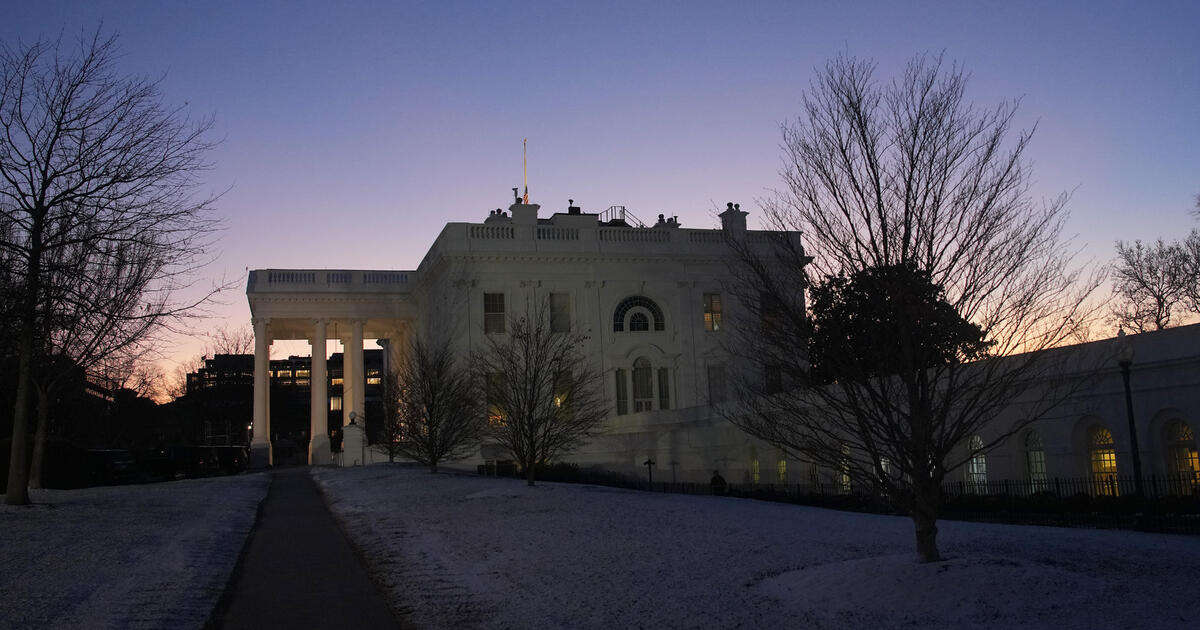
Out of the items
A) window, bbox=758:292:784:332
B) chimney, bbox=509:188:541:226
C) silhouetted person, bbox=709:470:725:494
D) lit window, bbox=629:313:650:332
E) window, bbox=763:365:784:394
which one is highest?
chimney, bbox=509:188:541:226

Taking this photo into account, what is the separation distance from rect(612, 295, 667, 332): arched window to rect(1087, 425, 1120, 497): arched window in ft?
112

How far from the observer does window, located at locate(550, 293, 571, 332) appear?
55.4m

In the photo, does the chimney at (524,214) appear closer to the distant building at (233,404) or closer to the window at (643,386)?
the window at (643,386)

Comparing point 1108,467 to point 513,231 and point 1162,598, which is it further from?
point 513,231

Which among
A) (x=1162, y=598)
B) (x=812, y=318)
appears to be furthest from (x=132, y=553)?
(x=1162, y=598)

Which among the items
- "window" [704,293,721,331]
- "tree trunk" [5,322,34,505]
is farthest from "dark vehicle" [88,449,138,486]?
"window" [704,293,721,331]

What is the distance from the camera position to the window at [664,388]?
5662cm

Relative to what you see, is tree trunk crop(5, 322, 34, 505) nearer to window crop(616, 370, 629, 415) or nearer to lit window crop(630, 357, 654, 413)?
window crop(616, 370, 629, 415)

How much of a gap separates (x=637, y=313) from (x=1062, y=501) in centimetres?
3813

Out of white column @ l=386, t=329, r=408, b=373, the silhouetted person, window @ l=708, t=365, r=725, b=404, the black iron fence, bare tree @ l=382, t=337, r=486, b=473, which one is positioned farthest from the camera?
white column @ l=386, t=329, r=408, b=373

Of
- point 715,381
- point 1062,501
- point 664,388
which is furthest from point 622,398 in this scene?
point 1062,501

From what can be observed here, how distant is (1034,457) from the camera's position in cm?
2628

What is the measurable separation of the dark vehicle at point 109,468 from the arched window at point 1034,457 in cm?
3285

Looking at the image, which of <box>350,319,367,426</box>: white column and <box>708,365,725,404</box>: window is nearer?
<box>708,365,725,404</box>: window
